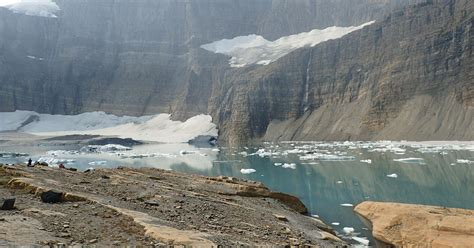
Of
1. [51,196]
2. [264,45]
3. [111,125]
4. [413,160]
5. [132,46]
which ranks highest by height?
[132,46]

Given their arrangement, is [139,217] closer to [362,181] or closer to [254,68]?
[362,181]

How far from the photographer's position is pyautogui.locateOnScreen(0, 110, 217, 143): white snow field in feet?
429

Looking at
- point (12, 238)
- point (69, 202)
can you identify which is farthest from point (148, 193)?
point (12, 238)

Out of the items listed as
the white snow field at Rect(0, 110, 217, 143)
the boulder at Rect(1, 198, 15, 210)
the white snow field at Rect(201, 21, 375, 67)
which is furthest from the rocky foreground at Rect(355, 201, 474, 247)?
the white snow field at Rect(201, 21, 375, 67)

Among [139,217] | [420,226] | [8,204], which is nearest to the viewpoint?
[8,204]

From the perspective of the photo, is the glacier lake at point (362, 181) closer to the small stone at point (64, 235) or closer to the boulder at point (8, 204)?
the small stone at point (64, 235)

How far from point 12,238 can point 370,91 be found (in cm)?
9853

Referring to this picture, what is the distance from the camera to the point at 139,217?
11.8 m

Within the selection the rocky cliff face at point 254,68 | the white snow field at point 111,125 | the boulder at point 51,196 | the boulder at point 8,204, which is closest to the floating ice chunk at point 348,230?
the boulder at point 51,196

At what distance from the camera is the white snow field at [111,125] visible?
5143 inches

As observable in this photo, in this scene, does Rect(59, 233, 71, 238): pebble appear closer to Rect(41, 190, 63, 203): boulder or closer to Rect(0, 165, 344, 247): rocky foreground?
Rect(0, 165, 344, 247): rocky foreground

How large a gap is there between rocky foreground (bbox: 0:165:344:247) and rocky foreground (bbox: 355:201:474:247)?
248 centimetres

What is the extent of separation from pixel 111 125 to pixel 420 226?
453 ft

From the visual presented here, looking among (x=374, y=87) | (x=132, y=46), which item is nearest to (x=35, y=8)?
(x=132, y=46)
